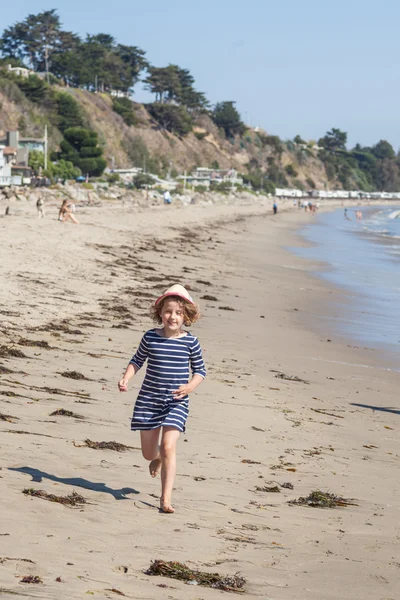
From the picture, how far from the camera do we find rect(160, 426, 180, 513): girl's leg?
5188 mm

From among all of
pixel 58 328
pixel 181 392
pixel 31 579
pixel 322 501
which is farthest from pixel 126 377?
pixel 58 328

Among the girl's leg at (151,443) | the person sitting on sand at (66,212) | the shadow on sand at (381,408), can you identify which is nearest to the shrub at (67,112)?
the person sitting on sand at (66,212)

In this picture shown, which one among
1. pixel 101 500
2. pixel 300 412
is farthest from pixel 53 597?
pixel 300 412

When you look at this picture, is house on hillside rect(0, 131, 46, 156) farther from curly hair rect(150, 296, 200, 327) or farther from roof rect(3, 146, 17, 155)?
curly hair rect(150, 296, 200, 327)

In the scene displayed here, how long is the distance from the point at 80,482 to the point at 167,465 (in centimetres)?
62

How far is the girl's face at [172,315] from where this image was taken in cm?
546

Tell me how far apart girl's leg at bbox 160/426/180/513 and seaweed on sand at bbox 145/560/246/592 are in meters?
0.98

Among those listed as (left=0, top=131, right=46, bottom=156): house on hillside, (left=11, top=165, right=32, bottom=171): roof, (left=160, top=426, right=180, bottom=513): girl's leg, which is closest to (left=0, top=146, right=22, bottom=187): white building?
(left=11, top=165, right=32, bottom=171): roof

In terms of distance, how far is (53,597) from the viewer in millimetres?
3570

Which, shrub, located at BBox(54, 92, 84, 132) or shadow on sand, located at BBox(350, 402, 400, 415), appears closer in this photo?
shadow on sand, located at BBox(350, 402, 400, 415)

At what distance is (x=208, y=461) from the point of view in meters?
6.45

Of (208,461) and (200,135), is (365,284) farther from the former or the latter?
(200,135)

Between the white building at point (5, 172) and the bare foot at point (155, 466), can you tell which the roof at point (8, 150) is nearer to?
the white building at point (5, 172)

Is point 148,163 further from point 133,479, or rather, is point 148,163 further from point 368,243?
point 133,479
